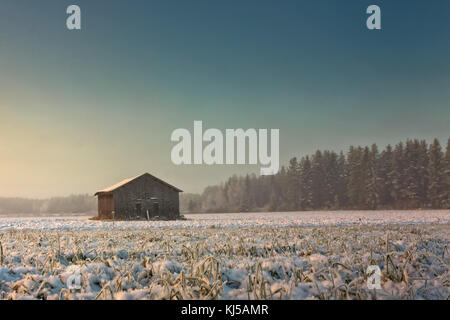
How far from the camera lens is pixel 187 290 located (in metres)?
4.21

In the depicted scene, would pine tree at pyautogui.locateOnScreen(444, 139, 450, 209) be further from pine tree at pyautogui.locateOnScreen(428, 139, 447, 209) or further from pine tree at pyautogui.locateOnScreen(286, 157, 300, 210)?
pine tree at pyautogui.locateOnScreen(286, 157, 300, 210)

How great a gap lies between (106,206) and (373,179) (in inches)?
2023

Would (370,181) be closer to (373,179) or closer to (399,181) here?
(373,179)

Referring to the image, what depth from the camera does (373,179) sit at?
6756cm

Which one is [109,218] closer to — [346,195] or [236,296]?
[236,296]

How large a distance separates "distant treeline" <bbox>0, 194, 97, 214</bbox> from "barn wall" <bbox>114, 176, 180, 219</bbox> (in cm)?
9750

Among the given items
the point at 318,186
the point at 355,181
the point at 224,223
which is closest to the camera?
the point at 224,223

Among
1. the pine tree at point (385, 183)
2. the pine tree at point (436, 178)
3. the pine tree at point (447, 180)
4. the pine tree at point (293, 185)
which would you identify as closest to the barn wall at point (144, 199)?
the pine tree at point (293, 185)

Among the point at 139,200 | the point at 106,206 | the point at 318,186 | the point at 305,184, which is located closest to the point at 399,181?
the point at 318,186

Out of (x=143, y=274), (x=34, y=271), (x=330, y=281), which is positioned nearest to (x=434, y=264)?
(x=330, y=281)

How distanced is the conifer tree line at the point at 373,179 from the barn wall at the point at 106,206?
41.5m

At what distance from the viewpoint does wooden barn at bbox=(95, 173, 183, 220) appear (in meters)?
41.7

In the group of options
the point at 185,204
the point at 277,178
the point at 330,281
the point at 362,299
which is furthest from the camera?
the point at 185,204
